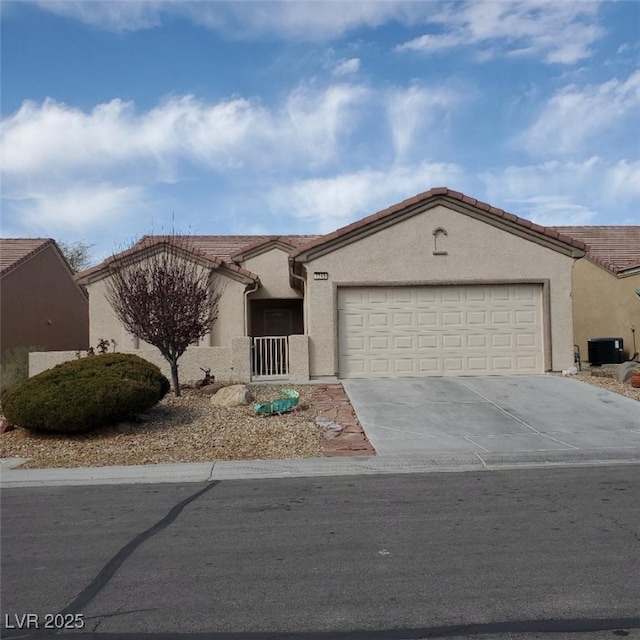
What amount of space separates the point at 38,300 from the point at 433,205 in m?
15.5

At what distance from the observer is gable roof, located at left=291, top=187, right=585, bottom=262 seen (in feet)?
55.4

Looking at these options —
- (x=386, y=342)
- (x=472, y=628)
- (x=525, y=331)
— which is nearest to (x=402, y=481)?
(x=472, y=628)

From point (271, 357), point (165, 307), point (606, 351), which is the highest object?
point (165, 307)

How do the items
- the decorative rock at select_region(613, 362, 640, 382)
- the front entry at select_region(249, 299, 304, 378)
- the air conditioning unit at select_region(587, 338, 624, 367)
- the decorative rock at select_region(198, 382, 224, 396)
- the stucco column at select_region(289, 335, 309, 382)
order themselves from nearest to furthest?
the decorative rock at select_region(198, 382, 224, 396)
the decorative rock at select_region(613, 362, 640, 382)
the stucco column at select_region(289, 335, 309, 382)
the air conditioning unit at select_region(587, 338, 624, 367)
the front entry at select_region(249, 299, 304, 378)

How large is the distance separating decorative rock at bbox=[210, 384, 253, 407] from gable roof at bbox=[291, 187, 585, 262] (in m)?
4.14

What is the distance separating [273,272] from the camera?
910 inches

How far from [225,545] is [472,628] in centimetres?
253

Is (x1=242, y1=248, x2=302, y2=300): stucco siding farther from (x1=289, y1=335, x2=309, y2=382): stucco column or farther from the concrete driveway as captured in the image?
the concrete driveway

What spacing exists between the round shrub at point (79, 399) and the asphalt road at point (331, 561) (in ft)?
9.48

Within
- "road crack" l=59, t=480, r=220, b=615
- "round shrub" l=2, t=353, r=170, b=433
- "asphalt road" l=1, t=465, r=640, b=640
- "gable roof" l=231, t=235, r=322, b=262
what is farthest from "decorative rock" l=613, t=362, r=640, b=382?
"road crack" l=59, t=480, r=220, b=615

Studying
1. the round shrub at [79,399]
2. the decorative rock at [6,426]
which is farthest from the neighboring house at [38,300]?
the round shrub at [79,399]

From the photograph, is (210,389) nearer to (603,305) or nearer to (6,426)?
(6,426)

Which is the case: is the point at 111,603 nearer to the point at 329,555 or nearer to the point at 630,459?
the point at 329,555

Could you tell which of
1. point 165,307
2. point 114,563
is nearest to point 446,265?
point 165,307
